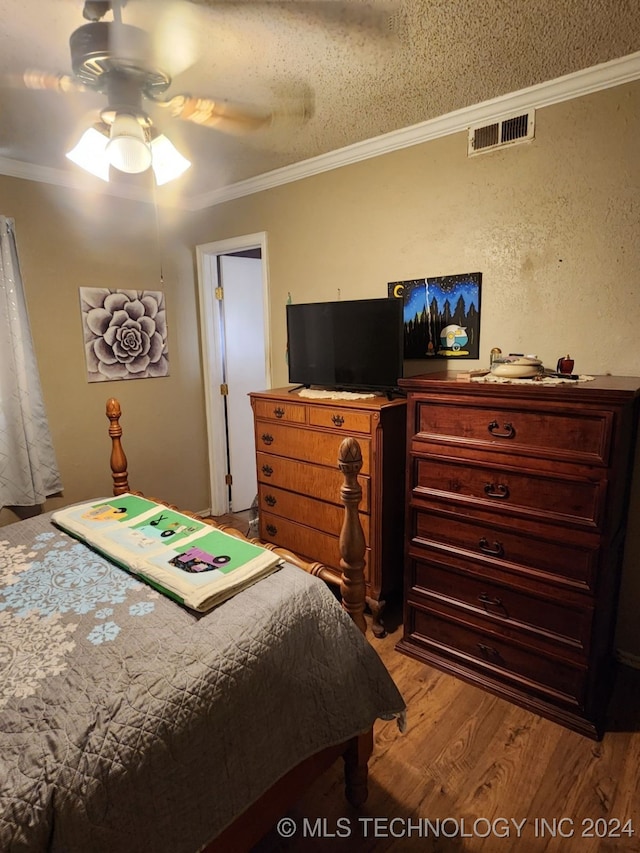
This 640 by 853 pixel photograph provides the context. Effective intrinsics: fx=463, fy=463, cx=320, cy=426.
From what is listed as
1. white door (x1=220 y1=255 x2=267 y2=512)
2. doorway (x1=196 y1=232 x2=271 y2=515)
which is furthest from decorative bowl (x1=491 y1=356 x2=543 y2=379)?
white door (x1=220 y1=255 x2=267 y2=512)

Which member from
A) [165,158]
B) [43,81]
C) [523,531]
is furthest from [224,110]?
[523,531]

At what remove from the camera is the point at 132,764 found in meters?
0.91

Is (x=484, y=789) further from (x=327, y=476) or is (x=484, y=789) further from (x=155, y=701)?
(x=327, y=476)

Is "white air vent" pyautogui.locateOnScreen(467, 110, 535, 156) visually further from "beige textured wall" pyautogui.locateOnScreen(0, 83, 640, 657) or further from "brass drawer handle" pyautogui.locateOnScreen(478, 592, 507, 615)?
"brass drawer handle" pyautogui.locateOnScreen(478, 592, 507, 615)

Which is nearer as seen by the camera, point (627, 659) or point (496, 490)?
point (496, 490)

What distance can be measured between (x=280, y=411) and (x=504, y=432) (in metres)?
1.25

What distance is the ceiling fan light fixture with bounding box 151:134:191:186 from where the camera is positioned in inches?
68.5

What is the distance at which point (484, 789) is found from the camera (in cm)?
159

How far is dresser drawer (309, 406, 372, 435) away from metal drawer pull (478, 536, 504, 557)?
70 centimetres

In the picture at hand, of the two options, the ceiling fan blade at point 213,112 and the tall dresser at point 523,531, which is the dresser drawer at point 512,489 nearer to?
the tall dresser at point 523,531

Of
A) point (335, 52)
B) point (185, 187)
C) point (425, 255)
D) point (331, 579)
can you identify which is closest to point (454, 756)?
point (331, 579)

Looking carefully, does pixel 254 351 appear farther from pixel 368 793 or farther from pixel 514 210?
pixel 368 793

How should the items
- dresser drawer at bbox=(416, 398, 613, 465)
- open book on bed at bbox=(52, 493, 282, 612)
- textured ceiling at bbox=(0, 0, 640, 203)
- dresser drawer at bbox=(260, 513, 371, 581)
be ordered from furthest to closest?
dresser drawer at bbox=(260, 513, 371, 581) < dresser drawer at bbox=(416, 398, 613, 465) < textured ceiling at bbox=(0, 0, 640, 203) < open book on bed at bbox=(52, 493, 282, 612)

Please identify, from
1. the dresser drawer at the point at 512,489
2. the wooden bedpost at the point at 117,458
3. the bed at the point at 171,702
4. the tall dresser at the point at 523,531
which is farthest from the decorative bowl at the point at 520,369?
the wooden bedpost at the point at 117,458
